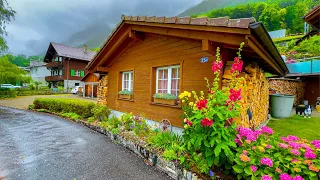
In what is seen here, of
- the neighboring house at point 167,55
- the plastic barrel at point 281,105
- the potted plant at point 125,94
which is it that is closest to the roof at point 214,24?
the neighboring house at point 167,55

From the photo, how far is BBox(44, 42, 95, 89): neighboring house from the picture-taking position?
33531 mm

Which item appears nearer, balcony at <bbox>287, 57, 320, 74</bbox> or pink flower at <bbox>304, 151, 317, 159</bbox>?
pink flower at <bbox>304, 151, 317, 159</bbox>

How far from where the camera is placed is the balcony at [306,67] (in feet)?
41.6

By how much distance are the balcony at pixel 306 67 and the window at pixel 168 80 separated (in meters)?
13.2

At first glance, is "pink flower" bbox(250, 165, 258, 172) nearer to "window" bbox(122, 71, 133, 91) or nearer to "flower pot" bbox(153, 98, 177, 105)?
"flower pot" bbox(153, 98, 177, 105)

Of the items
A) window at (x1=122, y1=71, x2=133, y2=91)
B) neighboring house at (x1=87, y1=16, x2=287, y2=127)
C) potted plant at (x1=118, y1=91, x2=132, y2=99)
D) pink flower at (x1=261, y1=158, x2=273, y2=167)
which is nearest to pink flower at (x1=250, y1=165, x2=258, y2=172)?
pink flower at (x1=261, y1=158, x2=273, y2=167)

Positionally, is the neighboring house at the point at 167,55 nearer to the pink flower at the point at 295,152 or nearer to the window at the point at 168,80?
the window at the point at 168,80

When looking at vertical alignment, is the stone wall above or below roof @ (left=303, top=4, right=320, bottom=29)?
below

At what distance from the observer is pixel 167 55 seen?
560 cm

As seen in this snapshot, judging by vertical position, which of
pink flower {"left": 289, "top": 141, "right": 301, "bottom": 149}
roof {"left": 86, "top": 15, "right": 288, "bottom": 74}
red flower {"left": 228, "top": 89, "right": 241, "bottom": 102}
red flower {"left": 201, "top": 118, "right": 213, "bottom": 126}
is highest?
roof {"left": 86, "top": 15, "right": 288, "bottom": 74}

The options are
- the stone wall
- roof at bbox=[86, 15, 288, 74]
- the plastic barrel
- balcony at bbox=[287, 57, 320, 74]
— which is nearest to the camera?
roof at bbox=[86, 15, 288, 74]

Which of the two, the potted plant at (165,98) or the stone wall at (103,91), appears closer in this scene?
the potted plant at (165,98)

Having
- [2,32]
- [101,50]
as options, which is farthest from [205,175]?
[2,32]

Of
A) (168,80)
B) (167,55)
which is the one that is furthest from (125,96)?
(167,55)
